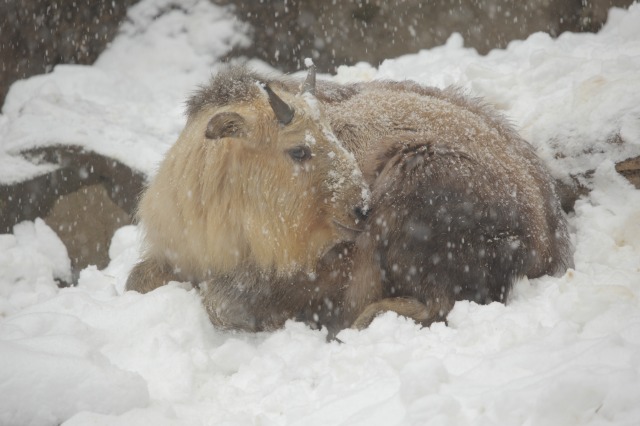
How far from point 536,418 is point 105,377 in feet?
5.37

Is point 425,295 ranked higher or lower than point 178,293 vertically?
higher

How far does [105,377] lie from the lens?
2.58 m

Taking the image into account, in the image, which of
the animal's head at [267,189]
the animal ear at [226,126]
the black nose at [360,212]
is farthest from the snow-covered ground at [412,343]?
the animal ear at [226,126]

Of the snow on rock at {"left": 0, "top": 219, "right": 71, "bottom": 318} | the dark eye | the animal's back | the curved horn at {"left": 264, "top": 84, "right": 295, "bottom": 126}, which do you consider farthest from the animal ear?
the snow on rock at {"left": 0, "top": 219, "right": 71, "bottom": 318}

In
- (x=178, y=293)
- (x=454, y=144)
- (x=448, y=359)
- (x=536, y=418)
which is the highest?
(x=454, y=144)

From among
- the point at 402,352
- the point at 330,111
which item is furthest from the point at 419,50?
the point at 402,352

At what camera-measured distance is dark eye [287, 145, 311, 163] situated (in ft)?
12.3

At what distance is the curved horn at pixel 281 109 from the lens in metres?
3.67

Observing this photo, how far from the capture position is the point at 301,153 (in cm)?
376

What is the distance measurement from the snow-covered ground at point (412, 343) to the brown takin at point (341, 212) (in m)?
0.22

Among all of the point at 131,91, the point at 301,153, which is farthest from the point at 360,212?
the point at 131,91

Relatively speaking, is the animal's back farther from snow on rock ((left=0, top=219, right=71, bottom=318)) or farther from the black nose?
snow on rock ((left=0, top=219, right=71, bottom=318))

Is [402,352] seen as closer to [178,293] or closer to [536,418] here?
[536,418]

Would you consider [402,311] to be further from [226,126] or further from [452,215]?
[226,126]
